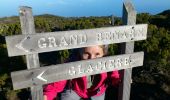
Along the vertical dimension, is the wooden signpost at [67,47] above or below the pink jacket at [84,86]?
above

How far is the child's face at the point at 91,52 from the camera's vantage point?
3.64 meters

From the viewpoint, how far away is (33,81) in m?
3.26

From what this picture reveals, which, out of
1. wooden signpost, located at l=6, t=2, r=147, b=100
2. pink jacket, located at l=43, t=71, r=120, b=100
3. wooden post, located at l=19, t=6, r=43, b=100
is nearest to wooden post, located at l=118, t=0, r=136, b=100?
wooden signpost, located at l=6, t=2, r=147, b=100

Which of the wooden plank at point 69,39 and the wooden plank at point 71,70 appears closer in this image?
the wooden plank at point 69,39

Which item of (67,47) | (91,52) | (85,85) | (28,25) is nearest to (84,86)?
(85,85)

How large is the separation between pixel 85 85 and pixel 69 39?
27.8 inches

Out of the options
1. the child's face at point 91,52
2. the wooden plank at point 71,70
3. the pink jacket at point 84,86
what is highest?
the child's face at point 91,52

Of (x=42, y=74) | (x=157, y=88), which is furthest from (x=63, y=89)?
(x=157, y=88)

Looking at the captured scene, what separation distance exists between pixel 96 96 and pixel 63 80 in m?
0.57

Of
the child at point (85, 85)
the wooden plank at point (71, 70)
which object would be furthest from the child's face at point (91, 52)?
the wooden plank at point (71, 70)

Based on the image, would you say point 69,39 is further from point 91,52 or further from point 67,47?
point 91,52

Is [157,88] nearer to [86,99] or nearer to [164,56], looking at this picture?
[164,56]

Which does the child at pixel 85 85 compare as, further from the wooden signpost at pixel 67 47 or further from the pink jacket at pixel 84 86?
the wooden signpost at pixel 67 47

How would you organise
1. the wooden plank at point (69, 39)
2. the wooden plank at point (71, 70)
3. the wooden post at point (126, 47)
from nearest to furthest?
1. the wooden plank at point (69, 39)
2. the wooden plank at point (71, 70)
3. the wooden post at point (126, 47)
